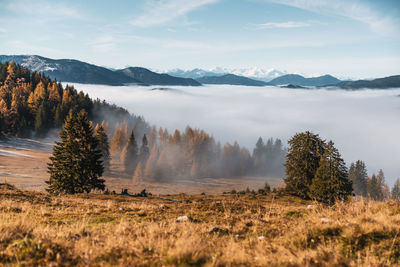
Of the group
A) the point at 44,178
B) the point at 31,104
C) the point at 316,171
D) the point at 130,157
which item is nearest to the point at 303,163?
the point at 316,171

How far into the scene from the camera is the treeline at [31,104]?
12338cm

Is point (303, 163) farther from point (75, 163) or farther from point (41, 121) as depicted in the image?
point (41, 121)

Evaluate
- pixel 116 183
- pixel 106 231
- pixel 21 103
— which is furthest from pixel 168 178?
pixel 106 231

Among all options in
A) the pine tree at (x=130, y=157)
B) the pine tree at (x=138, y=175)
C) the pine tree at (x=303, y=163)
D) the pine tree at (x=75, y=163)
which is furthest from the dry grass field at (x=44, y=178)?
the pine tree at (x=303, y=163)

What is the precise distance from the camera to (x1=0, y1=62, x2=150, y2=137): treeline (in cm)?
12338

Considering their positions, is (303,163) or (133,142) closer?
(303,163)

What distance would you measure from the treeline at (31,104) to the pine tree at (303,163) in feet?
426

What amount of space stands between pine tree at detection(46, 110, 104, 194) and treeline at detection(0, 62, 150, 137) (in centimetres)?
10537

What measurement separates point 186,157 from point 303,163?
96.2 metres

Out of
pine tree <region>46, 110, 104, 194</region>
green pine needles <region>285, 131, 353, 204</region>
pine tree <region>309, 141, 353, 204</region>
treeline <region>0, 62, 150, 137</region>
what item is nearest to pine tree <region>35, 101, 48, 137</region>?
treeline <region>0, 62, 150, 137</region>

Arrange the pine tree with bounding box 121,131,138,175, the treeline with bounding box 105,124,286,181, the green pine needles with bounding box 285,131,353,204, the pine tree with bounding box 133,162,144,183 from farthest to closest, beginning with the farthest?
the treeline with bounding box 105,124,286,181, the pine tree with bounding box 121,131,138,175, the pine tree with bounding box 133,162,144,183, the green pine needles with bounding box 285,131,353,204

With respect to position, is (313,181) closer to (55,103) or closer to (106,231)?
(106,231)

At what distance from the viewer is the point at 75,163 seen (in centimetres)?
3503

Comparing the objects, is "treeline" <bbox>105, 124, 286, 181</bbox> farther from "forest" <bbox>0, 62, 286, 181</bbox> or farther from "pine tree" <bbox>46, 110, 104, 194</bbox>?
"pine tree" <bbox>46, 110, 104, 194</bbox>
